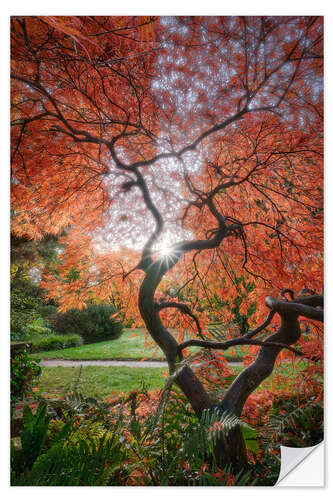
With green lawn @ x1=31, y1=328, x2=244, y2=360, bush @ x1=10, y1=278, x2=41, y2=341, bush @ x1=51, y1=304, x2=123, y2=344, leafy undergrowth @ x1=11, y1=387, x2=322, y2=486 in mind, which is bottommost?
leafy undergrowth @ x1=11, y1=387, x2=322, y2=486

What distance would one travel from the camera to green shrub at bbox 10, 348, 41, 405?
1483 mm

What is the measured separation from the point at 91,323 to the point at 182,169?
114 cm

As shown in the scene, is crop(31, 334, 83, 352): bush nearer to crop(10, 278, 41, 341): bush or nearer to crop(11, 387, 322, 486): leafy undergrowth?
crop(10, 278, 41, 341): bush

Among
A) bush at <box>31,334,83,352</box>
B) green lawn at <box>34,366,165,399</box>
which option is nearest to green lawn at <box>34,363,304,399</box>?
green lawn at <box>34,366,165,399</box>

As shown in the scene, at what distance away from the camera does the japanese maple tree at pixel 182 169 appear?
1.54 m

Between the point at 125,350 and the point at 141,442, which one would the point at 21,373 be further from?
the point at 141,442

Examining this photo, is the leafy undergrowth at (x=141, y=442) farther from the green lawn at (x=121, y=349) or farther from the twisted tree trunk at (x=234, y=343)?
the green lawn at (x=121, y=349)

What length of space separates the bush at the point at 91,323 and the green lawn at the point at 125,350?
0.04 metres

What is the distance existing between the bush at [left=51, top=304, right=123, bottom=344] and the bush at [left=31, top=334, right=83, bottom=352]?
41mm

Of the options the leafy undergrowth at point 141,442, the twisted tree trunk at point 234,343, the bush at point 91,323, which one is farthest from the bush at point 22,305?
the twisted tree trunk at point 234,343

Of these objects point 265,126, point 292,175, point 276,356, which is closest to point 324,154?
point 292,175

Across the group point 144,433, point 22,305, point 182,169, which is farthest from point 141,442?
point 182,169

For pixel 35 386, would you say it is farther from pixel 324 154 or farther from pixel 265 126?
pixel 324 154

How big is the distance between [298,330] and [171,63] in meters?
1.71
